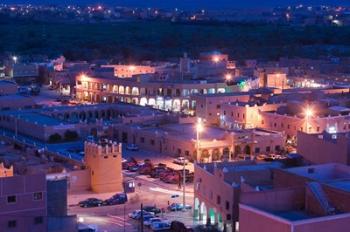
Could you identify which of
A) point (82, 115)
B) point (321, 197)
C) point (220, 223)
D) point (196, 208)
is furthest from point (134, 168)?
point (82, 115)

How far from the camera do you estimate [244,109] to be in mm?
19438

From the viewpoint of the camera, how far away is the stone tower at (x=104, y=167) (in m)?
13.2

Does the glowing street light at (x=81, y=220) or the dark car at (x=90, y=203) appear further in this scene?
the dark car at (x=90, y=203)

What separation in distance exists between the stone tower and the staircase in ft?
15.8

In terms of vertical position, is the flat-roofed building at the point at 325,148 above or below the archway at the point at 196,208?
above

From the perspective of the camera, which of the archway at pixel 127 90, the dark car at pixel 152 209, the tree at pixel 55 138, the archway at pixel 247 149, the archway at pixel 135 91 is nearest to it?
the dark car at pixel 152 209

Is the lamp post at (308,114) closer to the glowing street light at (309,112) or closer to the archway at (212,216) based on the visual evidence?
the glowing street light at (309,112)

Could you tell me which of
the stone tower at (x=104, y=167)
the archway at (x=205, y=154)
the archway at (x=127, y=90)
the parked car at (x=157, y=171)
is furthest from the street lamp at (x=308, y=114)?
the archway at (x=127, y=90)

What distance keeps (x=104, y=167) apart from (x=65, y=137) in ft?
16.0

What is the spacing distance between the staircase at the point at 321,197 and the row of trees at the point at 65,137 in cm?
948

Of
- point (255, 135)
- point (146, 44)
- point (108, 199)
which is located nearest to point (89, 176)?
point (108, 199)

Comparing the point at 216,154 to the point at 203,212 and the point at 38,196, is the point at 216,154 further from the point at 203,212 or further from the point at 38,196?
the point at 38,196

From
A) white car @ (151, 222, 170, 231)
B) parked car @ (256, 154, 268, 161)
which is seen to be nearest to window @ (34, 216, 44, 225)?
white car @ (151, 222, 170, 231)

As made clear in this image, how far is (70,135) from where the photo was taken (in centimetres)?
1798
